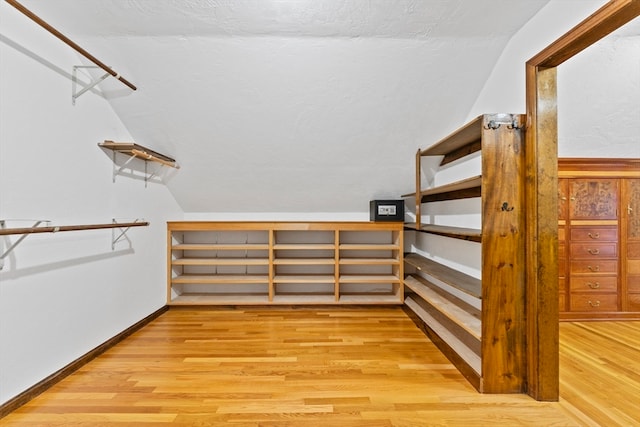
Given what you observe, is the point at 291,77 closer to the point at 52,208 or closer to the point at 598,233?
the point at 52,208

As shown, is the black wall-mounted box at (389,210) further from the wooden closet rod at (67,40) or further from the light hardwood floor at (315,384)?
the wooden closet rod at (67,40)

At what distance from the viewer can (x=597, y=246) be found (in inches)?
113

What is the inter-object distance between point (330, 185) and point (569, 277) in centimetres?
242

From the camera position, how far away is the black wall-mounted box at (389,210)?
328 cm

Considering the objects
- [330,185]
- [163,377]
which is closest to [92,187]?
[163,377]

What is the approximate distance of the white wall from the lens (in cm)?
158

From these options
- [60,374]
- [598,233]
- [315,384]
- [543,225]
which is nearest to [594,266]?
[598,233]

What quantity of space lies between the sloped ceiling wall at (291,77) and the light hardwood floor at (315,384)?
1554 mm

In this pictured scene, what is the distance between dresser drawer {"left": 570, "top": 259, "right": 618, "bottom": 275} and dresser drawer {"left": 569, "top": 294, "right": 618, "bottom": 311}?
22 cm

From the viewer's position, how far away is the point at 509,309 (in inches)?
68.9

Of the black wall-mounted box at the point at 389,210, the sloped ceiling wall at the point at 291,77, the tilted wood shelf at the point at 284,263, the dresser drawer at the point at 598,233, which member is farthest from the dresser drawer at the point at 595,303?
the sloped ceiling wall at the point at 291,77

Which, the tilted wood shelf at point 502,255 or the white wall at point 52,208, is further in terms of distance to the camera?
the tilted wood shelf at point 502,255

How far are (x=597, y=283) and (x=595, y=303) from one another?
0.61 feet

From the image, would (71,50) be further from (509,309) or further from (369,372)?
(509,309)
